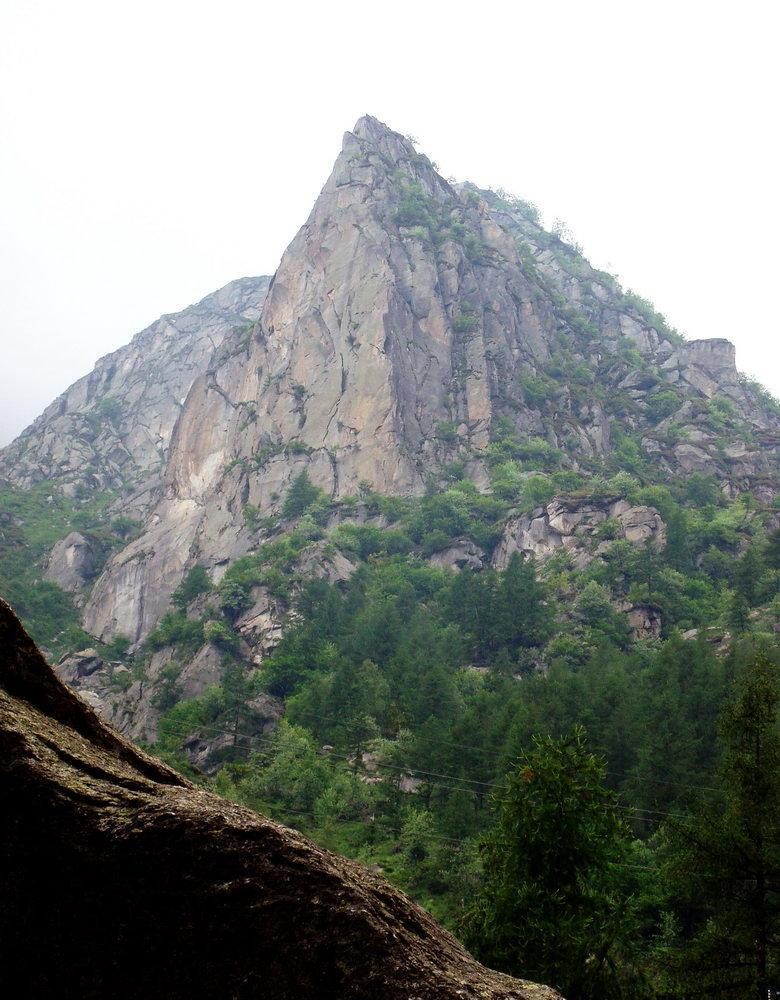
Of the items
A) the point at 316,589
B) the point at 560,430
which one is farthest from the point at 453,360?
the point at 316,589

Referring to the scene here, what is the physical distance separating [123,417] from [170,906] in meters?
182

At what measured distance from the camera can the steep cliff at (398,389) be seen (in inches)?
4154

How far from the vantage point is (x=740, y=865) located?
1538cm

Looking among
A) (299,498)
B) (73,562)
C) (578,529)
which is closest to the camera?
(578,529)

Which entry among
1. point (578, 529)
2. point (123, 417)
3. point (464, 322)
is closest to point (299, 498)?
point (578, 529)

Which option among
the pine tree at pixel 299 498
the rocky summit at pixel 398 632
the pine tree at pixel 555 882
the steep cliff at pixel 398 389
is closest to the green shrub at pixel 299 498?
the pine tree at pixel 299 498

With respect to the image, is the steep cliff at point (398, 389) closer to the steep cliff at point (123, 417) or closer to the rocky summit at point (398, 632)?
the rocky summit at point (398, 632)

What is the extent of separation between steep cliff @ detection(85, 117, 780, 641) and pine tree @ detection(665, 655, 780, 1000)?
86.3m

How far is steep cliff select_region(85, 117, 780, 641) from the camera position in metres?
106

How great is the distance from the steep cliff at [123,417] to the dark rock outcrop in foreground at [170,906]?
13905 cm

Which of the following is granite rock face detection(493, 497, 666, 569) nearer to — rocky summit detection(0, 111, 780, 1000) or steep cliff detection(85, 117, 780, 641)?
rocky summit detection(0, 111, 780, 1000)

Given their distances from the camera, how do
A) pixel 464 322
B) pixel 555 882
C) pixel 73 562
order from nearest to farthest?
pixel 555 882, pixel 73 562, pixel 464 322

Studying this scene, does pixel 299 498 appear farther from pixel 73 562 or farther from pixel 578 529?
pixel 73 562

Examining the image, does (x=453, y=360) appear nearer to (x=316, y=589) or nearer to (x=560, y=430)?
(x=560, y=430)
